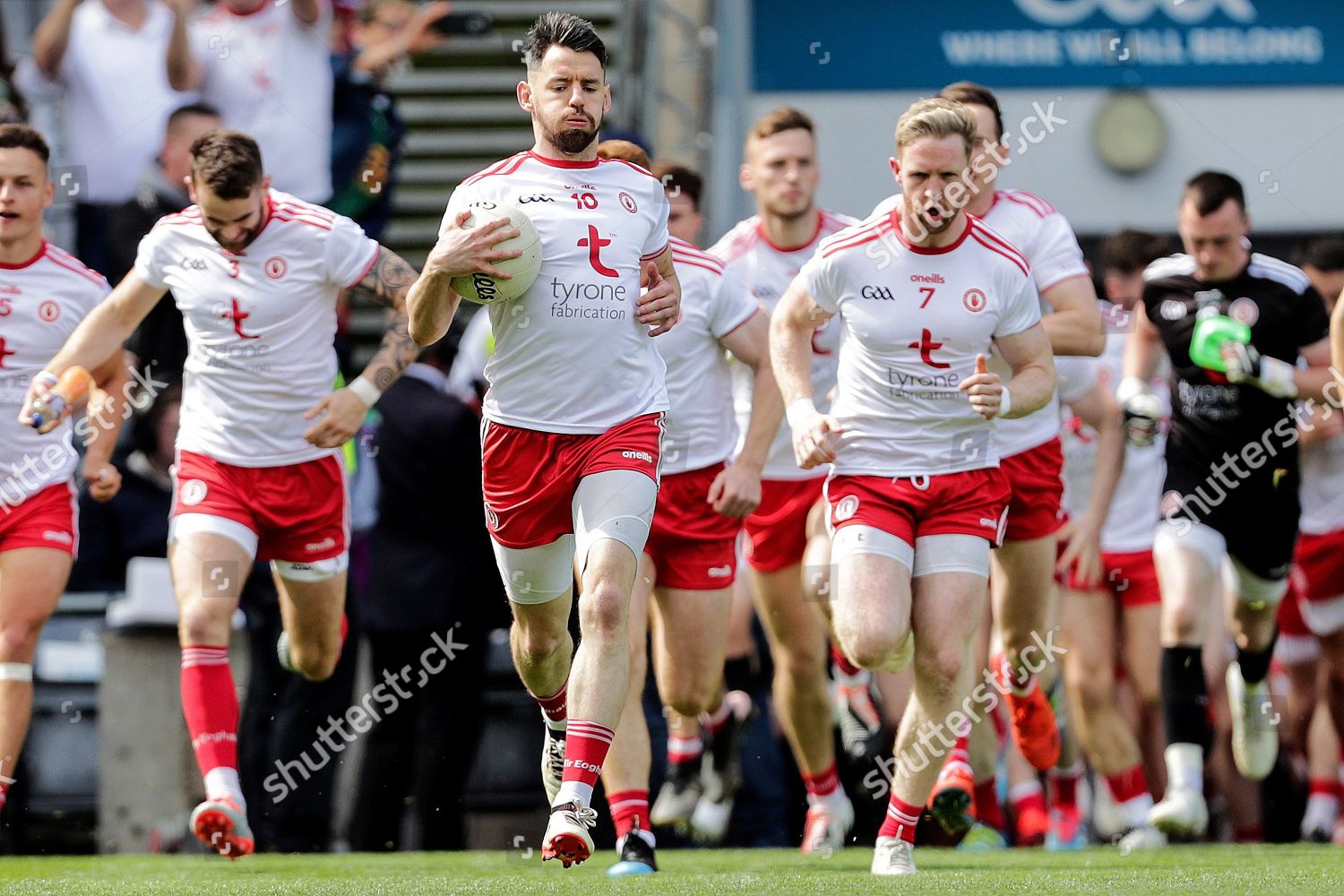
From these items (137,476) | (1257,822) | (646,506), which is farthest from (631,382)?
(1257,822)

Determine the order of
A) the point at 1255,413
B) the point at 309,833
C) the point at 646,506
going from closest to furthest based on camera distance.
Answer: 1. the point at 646,506
2. the point at 1255,413
3. the point at 309,833

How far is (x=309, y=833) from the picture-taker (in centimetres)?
1104

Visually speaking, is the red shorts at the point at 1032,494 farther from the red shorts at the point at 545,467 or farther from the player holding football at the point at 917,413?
the red shorts at the point at 545,467

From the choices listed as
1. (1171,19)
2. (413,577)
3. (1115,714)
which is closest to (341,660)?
(413,577)

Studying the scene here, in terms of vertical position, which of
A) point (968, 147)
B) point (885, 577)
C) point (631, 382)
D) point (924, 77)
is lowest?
point (885, 577)

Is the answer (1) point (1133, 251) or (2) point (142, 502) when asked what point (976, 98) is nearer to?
(1) point (1133, 251)

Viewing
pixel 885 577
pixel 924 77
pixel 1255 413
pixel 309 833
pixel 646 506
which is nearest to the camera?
pixel 646 506

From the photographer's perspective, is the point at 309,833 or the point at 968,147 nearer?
the point at 968,147

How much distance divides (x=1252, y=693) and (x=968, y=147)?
3.93 m

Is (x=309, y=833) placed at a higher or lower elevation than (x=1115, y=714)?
lower

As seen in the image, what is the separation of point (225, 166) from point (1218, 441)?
4.83 meters

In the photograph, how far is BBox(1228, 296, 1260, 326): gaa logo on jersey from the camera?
10312 millimetres

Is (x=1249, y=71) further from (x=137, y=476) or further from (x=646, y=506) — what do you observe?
(x=646, y=506)

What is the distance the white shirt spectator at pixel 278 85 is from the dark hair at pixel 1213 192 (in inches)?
192
